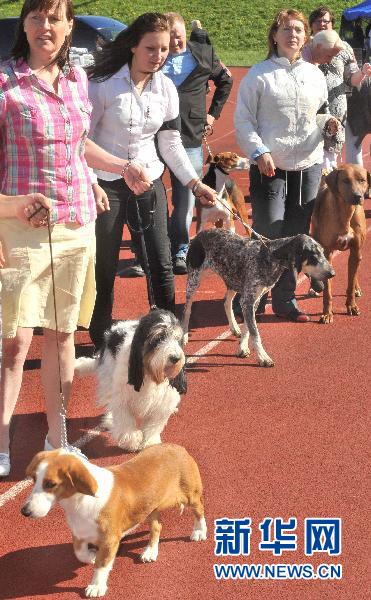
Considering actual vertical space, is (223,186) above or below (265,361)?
above

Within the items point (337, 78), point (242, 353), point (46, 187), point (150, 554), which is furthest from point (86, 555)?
point (337, 78)

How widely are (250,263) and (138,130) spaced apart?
1591 millimetres

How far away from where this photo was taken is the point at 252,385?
675 cm

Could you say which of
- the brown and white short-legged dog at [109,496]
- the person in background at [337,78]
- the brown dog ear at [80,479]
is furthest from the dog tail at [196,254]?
the brown dog ear at [80,479]

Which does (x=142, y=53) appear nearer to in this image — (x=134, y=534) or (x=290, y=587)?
(x=134, y=534)

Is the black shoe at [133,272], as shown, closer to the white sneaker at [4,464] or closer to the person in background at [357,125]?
the person in background at [357,125]

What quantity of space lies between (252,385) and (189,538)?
7.19ft

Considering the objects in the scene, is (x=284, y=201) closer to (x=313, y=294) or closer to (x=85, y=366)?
(x=313, y=294)

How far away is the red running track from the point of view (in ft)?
14.2

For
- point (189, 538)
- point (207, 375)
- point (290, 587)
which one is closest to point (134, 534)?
point (189, 538)

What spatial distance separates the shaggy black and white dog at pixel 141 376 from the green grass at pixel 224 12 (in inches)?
1190

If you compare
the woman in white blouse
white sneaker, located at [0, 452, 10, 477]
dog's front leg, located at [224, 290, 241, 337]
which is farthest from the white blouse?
white sneaker, located at [0, 452, 10, 477]

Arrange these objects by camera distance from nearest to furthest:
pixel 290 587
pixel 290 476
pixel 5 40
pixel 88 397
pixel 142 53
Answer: pixel 290 587 → pixel 290 476 → pixel 142 53 → pixel 88 397 → pixel 5 40

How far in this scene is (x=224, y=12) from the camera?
38.6 m
